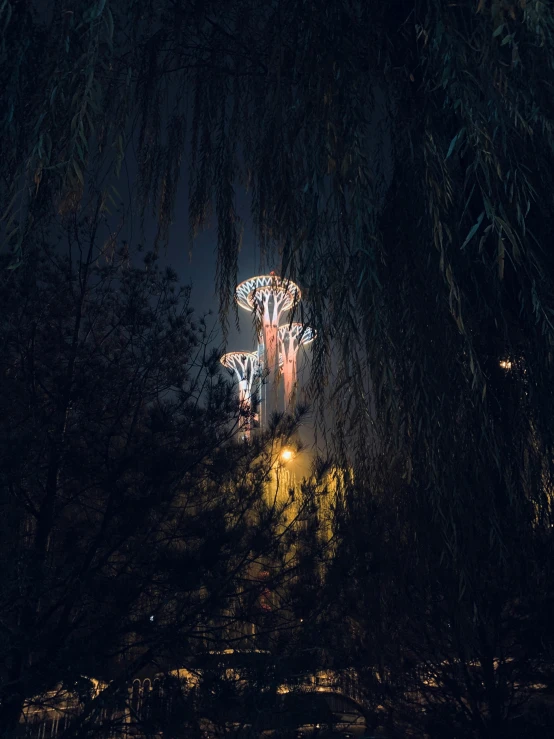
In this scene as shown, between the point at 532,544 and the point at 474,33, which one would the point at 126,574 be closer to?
the point at 532,544

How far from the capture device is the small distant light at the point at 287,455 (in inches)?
133

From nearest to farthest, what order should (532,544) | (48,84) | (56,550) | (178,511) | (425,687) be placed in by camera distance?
(48,84) → (532,544) → (56,550) → (178,511) → (425,687)

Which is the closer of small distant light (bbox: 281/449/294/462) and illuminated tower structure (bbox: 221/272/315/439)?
illuminated tower structure (bbox: 221/272/315/439)

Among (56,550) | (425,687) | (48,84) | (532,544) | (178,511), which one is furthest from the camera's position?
(425,687)

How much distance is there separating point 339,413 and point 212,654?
189 centimetres

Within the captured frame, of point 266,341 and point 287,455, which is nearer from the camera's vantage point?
point 266,341

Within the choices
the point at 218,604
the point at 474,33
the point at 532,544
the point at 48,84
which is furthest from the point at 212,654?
the point at 474,33

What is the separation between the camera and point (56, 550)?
8.73ft

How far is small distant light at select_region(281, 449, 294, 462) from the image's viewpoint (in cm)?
338

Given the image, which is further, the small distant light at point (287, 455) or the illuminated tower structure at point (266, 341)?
the small distant light at point (287, 455)

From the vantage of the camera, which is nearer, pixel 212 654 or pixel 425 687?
pixel 212 654

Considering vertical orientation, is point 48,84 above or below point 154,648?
above

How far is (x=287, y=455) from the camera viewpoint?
3447 millimetres

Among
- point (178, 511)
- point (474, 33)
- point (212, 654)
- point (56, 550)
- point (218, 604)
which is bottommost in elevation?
point (212, 654)
